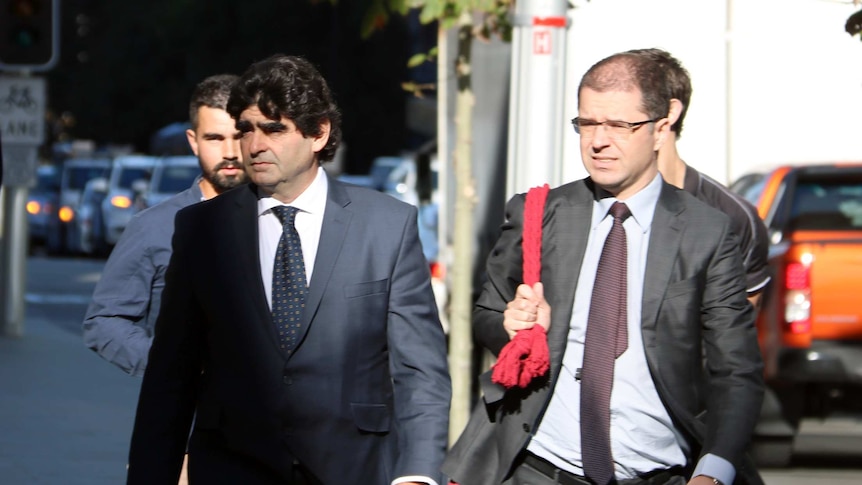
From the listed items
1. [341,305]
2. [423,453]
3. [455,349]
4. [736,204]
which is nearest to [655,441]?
[423,453]

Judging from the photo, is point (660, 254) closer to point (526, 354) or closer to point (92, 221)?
point (526, 354)

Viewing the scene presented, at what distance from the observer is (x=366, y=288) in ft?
13.4

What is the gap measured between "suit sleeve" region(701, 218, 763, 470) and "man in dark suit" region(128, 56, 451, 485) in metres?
0.63

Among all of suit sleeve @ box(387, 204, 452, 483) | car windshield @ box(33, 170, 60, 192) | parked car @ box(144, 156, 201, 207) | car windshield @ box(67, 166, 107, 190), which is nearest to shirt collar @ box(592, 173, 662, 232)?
suit sleeve @ box(387, 204, 452, 483)

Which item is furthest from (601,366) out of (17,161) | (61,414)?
(17,161)

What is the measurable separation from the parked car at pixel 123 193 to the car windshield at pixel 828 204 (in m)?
21.8

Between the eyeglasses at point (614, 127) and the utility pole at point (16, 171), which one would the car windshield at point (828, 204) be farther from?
the utility pole at point (16, 171)

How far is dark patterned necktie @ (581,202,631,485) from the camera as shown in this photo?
12.9ft

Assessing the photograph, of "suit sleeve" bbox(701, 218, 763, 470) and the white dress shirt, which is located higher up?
the white dress shirt

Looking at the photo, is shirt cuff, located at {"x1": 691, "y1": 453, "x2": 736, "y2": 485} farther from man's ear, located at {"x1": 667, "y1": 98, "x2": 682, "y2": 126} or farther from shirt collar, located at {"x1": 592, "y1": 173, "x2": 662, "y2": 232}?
man's ear, located at {"x1": 667, "y1": 98, "x2": 682, "y2": 126}

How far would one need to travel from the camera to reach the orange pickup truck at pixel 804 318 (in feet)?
30.5

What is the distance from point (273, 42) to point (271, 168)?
43959mm

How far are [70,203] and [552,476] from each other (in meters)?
34.2

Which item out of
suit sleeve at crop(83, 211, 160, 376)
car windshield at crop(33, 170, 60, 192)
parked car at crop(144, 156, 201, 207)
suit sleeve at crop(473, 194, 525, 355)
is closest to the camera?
suit sleeve at crop(473, 194, 525, 355)
